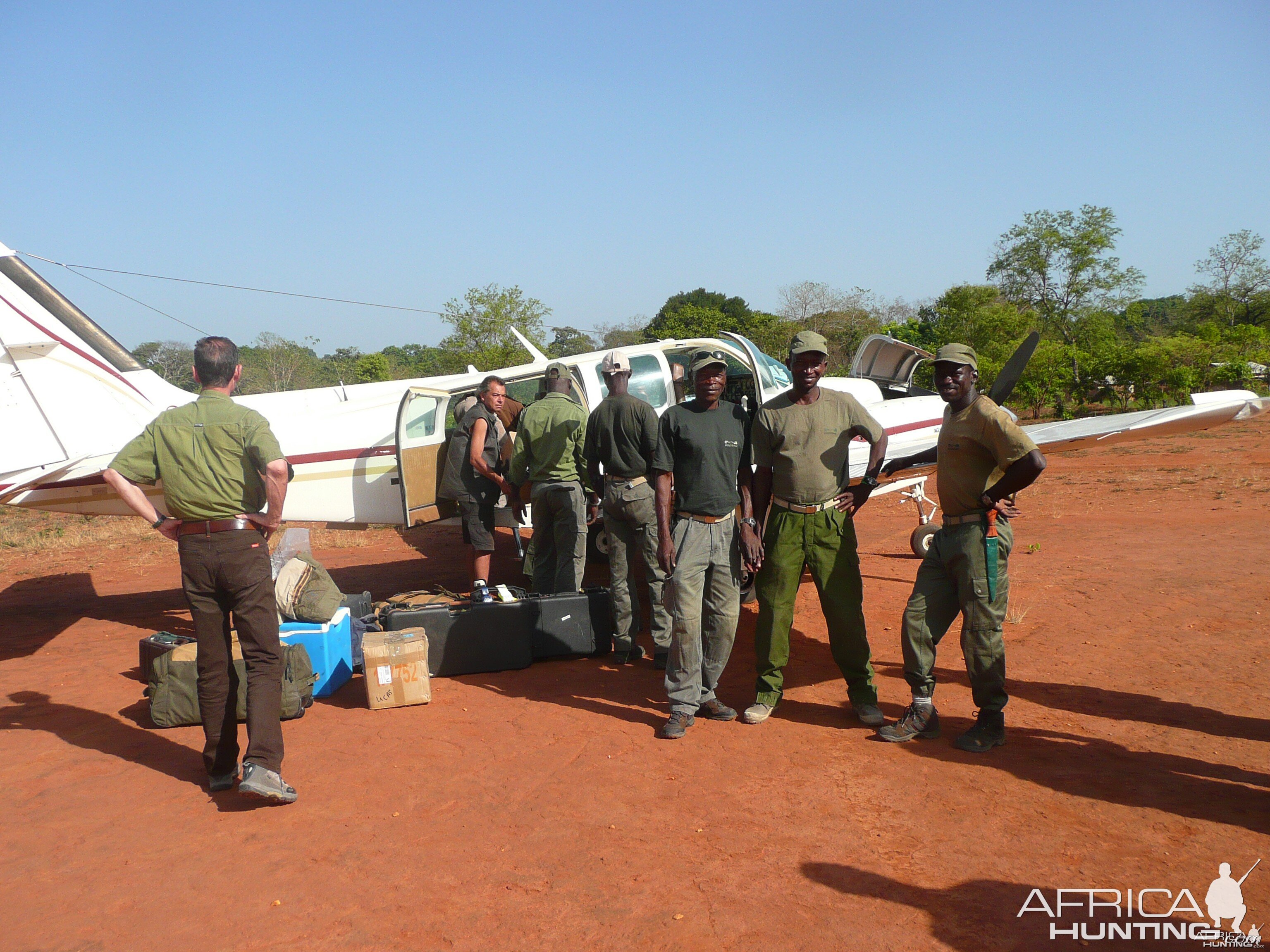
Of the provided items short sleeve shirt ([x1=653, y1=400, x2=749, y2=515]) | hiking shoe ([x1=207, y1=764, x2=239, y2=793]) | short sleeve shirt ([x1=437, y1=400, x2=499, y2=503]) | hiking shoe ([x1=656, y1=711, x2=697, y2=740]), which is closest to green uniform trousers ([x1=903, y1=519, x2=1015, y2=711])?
short sleeve shirt ([x1=653, y1=400, x2=749, y2=515])

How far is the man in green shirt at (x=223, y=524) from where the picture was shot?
13.8 feet

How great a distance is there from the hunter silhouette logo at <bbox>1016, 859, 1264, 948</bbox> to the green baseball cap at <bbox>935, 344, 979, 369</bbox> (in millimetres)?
2635

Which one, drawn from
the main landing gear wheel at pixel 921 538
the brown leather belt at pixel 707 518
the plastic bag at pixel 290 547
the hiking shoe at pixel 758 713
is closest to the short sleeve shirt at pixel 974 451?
the brown leather belt at pixel 707 518

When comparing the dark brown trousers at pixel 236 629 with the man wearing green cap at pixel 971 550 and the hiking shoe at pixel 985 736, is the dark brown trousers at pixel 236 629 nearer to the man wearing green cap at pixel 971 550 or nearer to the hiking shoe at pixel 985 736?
the man wearing green cap at pixel 971 550

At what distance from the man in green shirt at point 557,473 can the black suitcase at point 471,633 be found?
1.56ft

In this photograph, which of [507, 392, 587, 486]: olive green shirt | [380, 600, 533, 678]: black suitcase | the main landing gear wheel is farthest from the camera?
the main landing gear wheel

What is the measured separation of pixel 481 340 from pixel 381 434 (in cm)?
2147

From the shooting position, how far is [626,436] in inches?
240

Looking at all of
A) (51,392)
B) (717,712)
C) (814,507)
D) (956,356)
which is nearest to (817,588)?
(814,507)

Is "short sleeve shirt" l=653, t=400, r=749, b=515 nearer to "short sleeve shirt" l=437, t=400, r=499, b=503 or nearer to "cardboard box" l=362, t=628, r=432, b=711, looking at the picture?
"cardboard box" l=362, t=628, r=432, b=711

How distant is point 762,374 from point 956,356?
4698mm

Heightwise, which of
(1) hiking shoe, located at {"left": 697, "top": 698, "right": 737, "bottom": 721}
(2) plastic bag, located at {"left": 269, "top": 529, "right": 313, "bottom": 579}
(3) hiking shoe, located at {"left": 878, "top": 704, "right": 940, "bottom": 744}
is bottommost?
(1) hiking shoe, located at {"left": 697, "top": 698, "right": 737, "bottom": 721}

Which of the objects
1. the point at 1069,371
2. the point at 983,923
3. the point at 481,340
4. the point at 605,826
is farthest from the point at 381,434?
the point at 1069,371

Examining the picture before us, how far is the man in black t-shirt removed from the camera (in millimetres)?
5031
